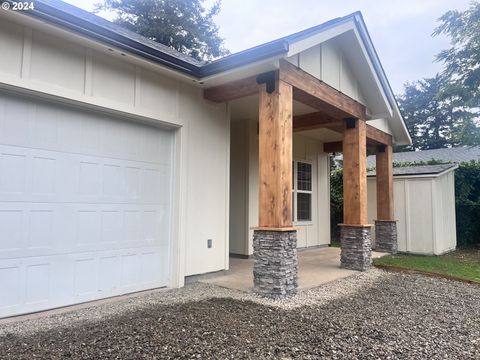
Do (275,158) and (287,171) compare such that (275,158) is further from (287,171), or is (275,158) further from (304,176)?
(304,176)

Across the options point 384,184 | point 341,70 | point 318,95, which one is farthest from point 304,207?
point 318,95

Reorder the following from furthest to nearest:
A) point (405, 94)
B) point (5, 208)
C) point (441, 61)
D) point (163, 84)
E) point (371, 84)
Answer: point (405, 94), point (441, 61), point (371, 84), point (163, 84), point (5, 208)

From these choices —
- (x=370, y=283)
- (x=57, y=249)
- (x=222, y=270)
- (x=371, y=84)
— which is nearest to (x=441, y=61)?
(x=371, y=84)

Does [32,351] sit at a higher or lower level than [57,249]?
lower

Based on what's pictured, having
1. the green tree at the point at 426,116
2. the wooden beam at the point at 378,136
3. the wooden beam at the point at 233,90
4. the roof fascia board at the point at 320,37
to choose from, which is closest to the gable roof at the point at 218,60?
the roof fascia board at the point at 320,37

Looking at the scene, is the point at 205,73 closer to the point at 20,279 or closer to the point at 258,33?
the point at 20,279

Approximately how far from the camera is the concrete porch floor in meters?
5.86

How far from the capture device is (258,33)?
34.0 metres

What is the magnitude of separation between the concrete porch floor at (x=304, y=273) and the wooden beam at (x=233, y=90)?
318 cm

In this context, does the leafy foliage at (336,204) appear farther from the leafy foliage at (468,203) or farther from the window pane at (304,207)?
the leafy foliage at (468,203)

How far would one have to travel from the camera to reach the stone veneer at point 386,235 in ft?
33.8

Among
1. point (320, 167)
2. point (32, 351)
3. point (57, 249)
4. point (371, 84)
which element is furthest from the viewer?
point (320, 167)

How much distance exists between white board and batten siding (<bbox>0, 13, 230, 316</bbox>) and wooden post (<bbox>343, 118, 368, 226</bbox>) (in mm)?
3045

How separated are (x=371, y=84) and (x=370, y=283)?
4334 millimetres
